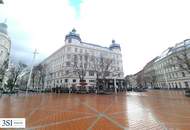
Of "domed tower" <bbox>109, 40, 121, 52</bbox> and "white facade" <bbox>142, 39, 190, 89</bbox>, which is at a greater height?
"domed tower" <bbox>109, 40, 121, 52</bbox>

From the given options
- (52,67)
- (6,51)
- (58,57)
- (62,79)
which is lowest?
(62,79)

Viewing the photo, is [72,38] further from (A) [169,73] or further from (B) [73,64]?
(A) [169,73]

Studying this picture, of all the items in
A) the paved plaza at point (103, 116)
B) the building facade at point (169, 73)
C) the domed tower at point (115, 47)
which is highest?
the domed tower at point (115, 47)

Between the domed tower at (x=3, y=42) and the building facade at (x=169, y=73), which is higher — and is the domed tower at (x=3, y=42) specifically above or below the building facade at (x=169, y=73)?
above

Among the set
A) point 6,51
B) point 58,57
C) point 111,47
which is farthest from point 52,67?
point 111,47

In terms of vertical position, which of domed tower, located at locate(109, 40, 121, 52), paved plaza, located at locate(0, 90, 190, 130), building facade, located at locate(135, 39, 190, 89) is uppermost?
domed tower, located at locate(109, 40, 121, 52)

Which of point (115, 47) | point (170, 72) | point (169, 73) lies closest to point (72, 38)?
point (115, 47)

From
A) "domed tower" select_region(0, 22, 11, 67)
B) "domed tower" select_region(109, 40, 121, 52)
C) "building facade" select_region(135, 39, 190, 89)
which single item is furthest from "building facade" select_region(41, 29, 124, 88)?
"building facade" select_region(135, 39, 190, 89)

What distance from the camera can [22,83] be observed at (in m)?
77.2

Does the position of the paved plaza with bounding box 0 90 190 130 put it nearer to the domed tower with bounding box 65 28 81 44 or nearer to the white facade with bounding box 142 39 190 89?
the white facade with bounding box 142 39 190 89

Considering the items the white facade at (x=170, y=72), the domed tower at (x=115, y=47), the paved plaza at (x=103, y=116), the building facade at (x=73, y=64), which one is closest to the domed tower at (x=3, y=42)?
the building facade at (x=73, y=64)

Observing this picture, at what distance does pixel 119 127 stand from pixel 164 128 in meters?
1.90

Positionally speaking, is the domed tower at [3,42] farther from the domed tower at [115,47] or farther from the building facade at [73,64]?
the domed tower at [115,47]

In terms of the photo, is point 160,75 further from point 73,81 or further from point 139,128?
point 139,128
